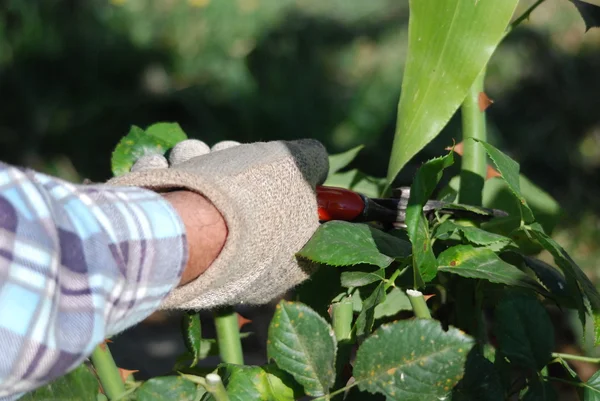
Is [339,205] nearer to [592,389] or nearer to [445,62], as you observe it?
[445,62]

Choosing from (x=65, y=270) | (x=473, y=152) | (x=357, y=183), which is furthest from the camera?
(x=357, y=183)

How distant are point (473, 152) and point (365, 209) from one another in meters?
0.15

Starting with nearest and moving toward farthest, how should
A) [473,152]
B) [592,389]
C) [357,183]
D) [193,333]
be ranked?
[592,389] → [193,333] → [473,152] → [357,183]

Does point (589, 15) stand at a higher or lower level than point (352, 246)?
higher

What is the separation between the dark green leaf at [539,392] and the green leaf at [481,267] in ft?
0.25

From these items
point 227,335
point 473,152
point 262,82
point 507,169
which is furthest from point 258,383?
point 262,82

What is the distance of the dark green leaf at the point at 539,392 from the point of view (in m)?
0.58

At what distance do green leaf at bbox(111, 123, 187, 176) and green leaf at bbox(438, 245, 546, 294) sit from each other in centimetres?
36

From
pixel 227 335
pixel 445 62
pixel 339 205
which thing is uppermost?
pixel 445 62

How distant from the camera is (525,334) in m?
0.60

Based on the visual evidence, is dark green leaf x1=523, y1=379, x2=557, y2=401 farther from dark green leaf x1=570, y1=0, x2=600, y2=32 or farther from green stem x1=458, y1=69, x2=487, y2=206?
dark green leaf x1=570, y1=0, x2=600, y2=32

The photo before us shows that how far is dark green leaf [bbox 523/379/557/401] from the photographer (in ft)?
1.92

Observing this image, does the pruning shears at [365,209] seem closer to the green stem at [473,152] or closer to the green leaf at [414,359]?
the green stem at [473,152]

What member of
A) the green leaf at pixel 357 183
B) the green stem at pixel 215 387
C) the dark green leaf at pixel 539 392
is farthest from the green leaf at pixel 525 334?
the green leaf at pixel 357 183
